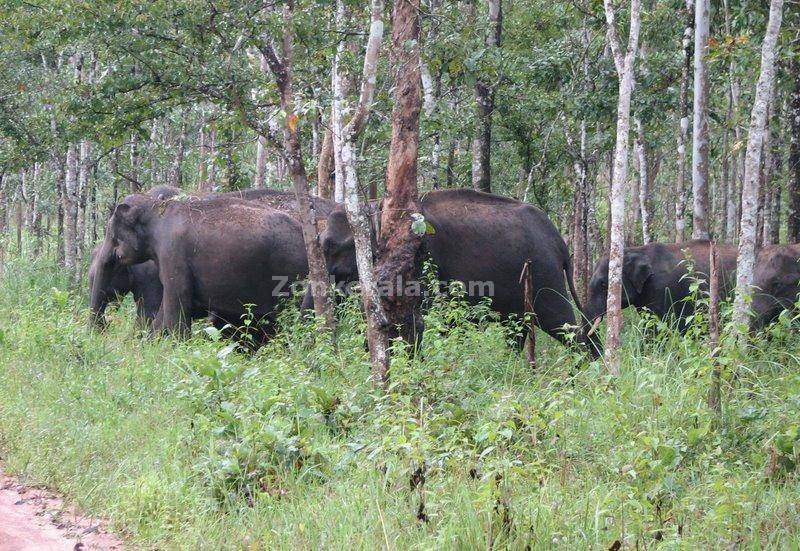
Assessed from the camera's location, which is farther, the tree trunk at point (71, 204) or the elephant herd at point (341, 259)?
the tree trunk at point (71, 204)

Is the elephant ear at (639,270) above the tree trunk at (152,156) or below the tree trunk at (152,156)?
below

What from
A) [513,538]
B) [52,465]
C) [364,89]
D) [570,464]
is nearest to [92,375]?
[52,465]

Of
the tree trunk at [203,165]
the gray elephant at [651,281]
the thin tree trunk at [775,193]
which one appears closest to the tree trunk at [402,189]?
the tree trunk at [203,165]

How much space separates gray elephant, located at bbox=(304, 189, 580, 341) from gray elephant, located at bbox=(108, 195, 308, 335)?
0.89 meters

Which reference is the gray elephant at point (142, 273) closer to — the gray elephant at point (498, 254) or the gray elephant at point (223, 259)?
the gray elephant at point (223, 259)

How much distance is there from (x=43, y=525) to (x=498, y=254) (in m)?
5.64

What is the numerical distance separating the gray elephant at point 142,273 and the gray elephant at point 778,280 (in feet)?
15.3

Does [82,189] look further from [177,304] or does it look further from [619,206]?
[619,206]

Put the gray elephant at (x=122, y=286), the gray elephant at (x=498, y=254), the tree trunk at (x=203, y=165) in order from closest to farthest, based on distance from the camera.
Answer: the tree trunk at (x=203, y=165), the gray elephant at (x=498, y=254), the gray elephant at (x=122, y=286)

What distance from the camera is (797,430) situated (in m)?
5.00

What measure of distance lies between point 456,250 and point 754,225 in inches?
133

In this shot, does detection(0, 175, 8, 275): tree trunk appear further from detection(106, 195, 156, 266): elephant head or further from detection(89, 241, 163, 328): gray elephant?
detection(106, 195, 156, 266): elephant head

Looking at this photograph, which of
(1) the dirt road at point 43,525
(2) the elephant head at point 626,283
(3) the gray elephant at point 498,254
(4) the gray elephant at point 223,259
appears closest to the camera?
(1) the dirt road at point 43,525

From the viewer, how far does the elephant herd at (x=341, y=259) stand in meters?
9.62
